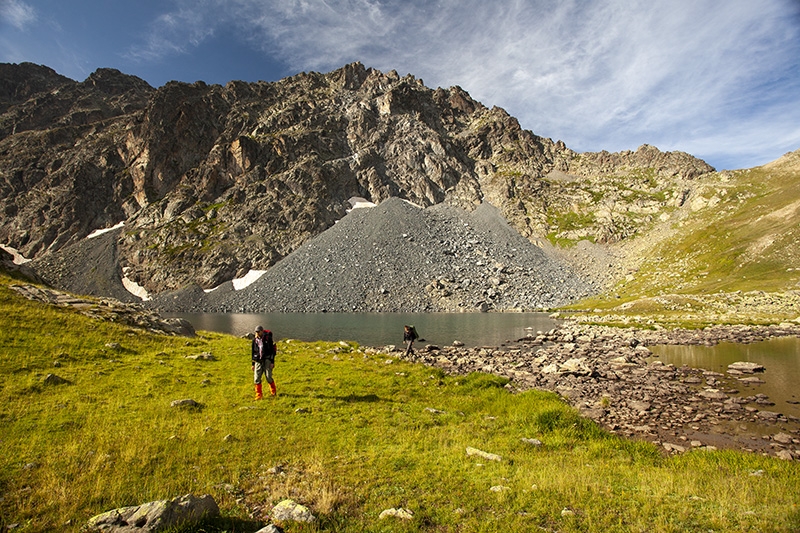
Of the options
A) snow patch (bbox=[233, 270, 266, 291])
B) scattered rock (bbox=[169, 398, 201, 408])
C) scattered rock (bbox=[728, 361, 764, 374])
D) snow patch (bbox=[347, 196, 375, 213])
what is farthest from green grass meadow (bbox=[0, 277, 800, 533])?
snow patch (bbox=[347, 196, 375, 213])

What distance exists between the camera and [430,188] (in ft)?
554

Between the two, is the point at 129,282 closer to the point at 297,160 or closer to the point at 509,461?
the point at 297,160

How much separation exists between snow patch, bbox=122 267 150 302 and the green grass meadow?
126 m

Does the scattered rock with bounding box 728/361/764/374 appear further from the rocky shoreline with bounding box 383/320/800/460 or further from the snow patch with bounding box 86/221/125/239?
the snow patch with bounding box 86/221/125/239

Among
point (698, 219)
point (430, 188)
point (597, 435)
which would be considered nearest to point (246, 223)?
point (430, 188)

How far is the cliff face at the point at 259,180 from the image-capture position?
142 meters

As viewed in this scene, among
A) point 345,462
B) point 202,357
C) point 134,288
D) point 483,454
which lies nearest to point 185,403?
point 345,462

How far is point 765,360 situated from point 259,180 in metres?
168

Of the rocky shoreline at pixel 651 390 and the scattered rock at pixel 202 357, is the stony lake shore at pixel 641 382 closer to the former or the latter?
the rocky shoreline at pixel 651 390

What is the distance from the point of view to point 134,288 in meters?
128

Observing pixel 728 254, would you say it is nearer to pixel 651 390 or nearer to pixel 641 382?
pixel 641 382

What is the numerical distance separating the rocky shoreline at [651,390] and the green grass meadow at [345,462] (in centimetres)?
280

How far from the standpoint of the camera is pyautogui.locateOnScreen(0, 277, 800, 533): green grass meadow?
6863 millimetres

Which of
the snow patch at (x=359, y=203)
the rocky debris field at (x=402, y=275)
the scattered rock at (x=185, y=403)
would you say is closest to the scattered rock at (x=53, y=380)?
the scattered rock at (x=185, y=403)
